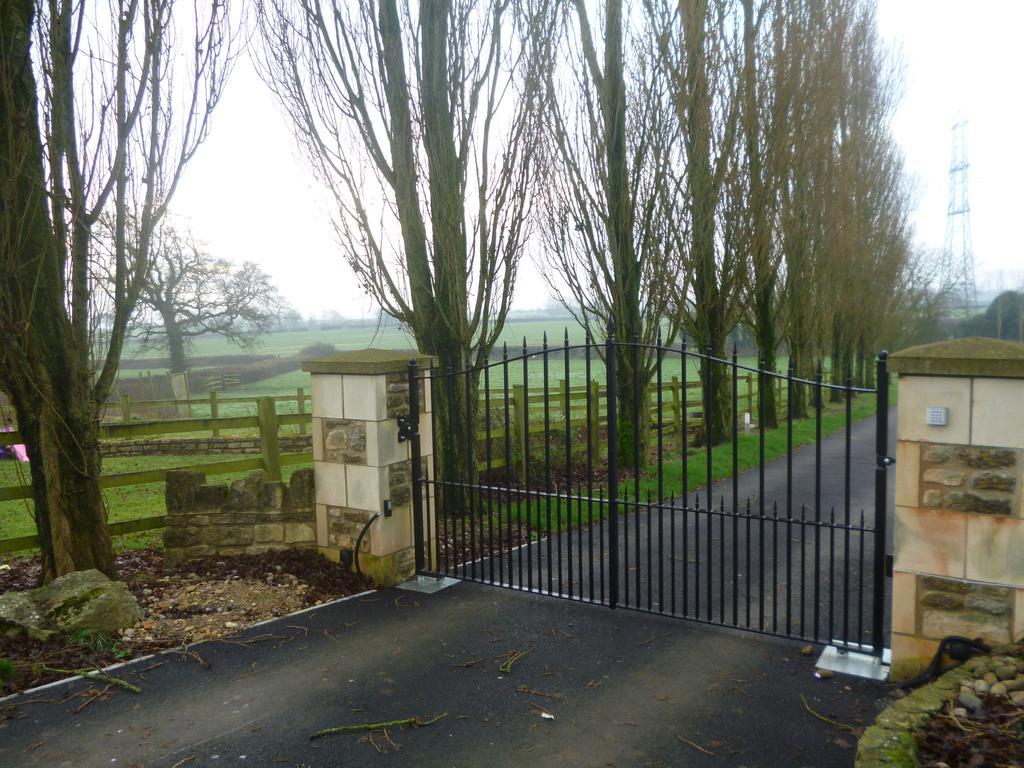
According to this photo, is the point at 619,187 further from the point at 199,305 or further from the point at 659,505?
the point at 199,305

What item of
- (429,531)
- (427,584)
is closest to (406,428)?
(429,531)

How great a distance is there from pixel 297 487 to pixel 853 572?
4586 millimetres

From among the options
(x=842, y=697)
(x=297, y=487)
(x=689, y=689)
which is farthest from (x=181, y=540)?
(x=842, y=697)

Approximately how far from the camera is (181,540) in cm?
618

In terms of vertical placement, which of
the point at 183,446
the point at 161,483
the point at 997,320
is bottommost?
the point at 161,483

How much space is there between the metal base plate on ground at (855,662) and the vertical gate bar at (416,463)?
3.03 metres

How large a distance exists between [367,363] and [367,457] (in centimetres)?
73

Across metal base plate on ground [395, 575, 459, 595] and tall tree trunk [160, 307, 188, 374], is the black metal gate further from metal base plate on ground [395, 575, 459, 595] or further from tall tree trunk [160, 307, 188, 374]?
tall tree trunk [160, 307, 188, 374]

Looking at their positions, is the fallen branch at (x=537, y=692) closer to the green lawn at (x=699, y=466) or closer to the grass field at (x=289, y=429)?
the grass field at (x=289, y=429)

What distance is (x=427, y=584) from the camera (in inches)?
234

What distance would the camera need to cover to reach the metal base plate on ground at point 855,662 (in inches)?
166

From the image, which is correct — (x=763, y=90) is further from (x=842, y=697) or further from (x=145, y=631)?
(x=145, y=631)

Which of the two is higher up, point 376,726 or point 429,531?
point 429,531

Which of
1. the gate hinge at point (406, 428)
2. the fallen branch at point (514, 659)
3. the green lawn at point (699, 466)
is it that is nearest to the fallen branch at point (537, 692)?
the fallen branch at point (514, 659)
